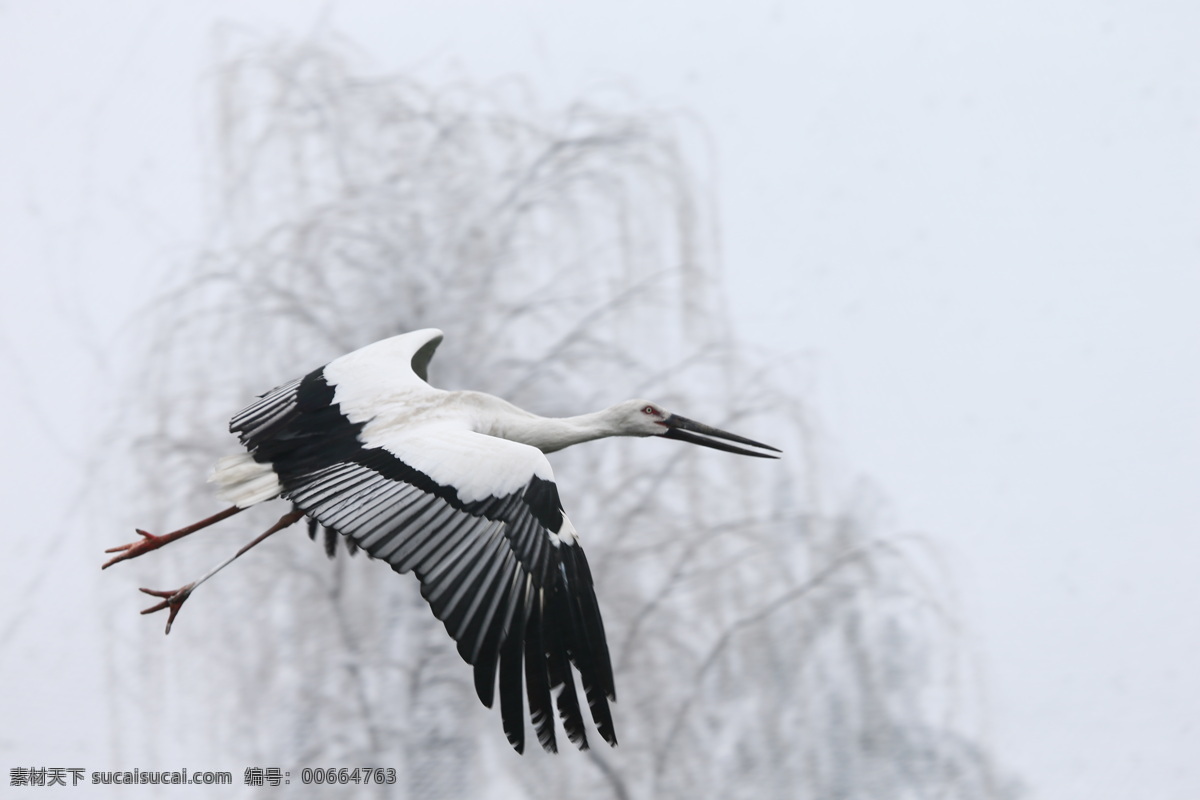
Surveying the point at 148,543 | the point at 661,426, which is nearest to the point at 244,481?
the point at 148,543

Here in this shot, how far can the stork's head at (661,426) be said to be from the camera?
5891 mm

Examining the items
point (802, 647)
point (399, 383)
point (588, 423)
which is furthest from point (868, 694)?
point (399, 383)

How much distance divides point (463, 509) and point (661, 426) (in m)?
1.63

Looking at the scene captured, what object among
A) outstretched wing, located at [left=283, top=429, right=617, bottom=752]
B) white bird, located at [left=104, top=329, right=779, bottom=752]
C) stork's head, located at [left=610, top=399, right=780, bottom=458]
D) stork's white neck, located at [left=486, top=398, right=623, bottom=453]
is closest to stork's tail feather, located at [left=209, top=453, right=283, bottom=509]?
white bird, located at [left=104, top=329, right=779, bottom=752]

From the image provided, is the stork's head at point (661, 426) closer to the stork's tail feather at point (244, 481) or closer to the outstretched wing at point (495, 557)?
the outstretched wing at point (495, 557)

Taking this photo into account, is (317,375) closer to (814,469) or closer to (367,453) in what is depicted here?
(367,453)

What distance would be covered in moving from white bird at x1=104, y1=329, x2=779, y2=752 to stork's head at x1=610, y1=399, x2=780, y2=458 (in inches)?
12.3

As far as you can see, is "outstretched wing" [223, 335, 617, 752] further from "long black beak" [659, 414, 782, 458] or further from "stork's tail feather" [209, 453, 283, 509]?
"long black beak" [659, 414, 782, 458]

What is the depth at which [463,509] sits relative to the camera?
4543 mm

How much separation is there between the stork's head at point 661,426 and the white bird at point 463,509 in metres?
0.31

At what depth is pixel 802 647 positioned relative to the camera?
9.27 m

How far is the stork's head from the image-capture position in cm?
589

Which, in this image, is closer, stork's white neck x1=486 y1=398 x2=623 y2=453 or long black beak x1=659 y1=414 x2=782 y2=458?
stork's white neck x1=486 y1=398 x2=623 y2=453

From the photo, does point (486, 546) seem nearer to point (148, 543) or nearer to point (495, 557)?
point (495, 557)
